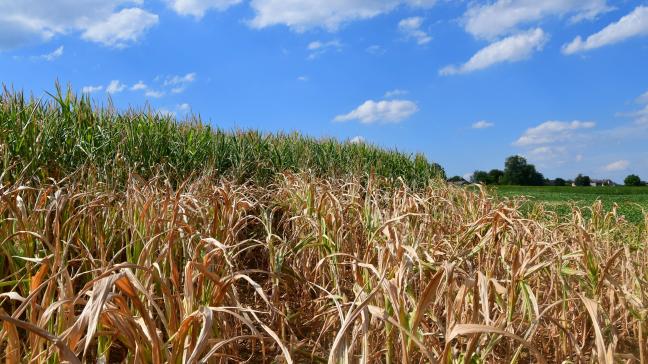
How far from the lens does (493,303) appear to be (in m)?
2.23

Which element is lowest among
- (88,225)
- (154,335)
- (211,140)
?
(154,335)

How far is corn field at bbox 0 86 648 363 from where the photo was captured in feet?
4.50

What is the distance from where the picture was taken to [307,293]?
274cm

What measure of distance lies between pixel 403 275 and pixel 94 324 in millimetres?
958

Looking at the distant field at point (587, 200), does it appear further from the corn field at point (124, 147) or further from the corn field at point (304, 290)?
the corn field at point (124, 147)

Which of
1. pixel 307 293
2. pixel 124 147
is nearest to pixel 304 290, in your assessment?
pixel 307 293

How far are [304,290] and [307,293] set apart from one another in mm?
52

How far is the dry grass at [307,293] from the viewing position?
1363 mm

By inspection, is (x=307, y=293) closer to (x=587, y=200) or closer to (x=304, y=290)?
(x=304, y=290)

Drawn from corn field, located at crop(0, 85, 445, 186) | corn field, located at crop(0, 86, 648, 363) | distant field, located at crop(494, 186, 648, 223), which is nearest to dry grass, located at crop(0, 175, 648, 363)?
corn field, located at crop(0, 86, 648, 363)

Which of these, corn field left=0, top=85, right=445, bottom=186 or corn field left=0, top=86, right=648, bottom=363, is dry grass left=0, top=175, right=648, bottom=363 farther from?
corn field left=0, top=85, right=445, bottom=186

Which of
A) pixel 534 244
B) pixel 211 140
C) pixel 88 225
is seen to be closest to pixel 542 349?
pixel 534 244

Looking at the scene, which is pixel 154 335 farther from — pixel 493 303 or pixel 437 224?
pixel 437 224

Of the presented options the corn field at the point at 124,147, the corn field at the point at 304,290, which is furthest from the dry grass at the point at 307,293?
the corn field at the point at 124,147
